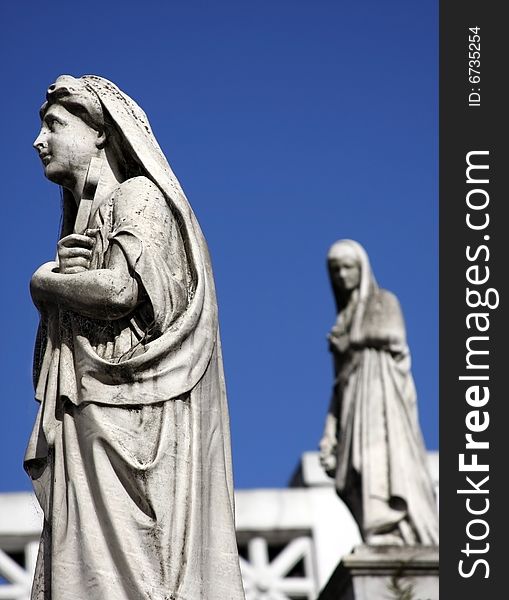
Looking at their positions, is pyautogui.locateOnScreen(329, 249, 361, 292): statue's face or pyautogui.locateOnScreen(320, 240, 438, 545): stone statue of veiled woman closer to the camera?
pyautogui.locateOnScreen(320, 240, 438, 545): stone statue of veiled woman

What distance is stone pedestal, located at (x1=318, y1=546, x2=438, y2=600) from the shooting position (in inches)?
426

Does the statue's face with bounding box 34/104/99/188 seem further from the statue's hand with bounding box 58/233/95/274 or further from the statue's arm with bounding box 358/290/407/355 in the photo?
the statue's arm with bounding box 358/290/407/355

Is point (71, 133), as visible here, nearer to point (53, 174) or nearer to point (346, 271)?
point (53, 174)

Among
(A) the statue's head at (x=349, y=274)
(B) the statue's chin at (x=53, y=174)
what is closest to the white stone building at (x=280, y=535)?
(A) the statue's head at (x=349, y=274)

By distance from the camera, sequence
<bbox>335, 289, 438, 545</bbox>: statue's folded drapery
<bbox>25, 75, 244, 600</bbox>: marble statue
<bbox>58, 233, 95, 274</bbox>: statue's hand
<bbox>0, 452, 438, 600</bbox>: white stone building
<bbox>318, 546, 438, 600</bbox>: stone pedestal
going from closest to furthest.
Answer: <bbox>25, 75, 244, 600</bbox>: marble statue < <bbox>58, 233, 95, 274</bbox>: statue's hand < <bbox>318, 546, 438, 600</bbox>: stone pedestal < <bbox>335, 289, 438, 545</bbox>: statue's folded drapery < <bbox>0, 452, 438, 600</bbox>: white stone building

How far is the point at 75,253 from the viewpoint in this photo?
263 inches

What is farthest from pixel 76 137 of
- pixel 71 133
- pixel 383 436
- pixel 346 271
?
pixel 346 271

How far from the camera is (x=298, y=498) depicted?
73.6ft

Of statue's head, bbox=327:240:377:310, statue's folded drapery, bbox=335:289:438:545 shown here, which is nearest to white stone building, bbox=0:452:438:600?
statue's head, bbox=327:240:377:310

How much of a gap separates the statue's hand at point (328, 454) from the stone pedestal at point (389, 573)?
1565 millimetres

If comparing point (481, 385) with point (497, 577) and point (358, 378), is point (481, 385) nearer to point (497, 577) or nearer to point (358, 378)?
point (497, 577)

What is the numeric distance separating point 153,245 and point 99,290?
0.33 m

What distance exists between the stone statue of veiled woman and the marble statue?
5241 mm

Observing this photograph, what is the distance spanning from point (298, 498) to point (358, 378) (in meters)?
10.2
